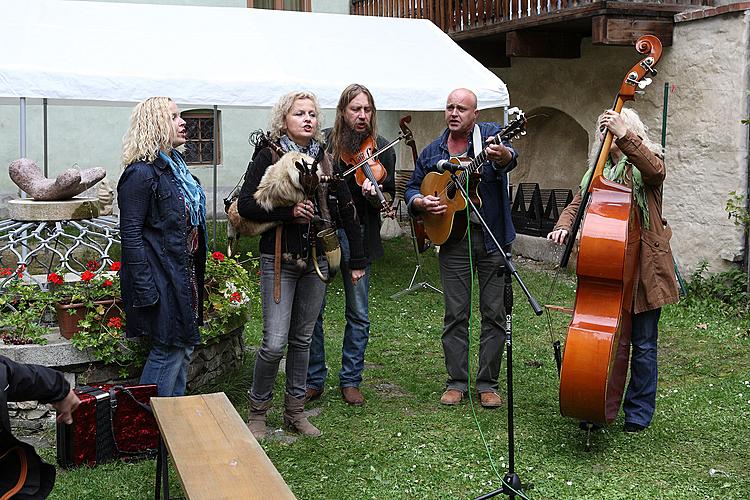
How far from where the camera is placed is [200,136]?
46.4 ft

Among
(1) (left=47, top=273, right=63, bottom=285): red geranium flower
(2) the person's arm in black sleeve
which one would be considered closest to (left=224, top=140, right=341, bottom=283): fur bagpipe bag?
(1) (left=47, top=273, right=63, bottom=285): red geranium flower

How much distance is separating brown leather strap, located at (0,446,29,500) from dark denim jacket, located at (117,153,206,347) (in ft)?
5.33

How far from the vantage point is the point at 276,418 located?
196 inches

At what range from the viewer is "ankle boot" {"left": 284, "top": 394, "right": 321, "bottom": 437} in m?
4.71

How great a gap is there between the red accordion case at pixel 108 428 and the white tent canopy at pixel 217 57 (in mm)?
3724

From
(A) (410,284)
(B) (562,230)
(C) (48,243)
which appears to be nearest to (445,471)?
(B) (562,230)

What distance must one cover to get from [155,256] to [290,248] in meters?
0.67

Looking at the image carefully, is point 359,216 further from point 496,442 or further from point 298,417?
point 496,442

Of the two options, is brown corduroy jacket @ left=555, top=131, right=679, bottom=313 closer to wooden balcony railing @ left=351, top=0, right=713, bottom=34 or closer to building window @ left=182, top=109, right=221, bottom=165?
wooden balcony railing @ left=351, top=0, right=713, bottom=34

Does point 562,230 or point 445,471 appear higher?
point 562,230

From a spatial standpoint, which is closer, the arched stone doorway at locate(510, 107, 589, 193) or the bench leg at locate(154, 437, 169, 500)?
the bench leg at locate(154, 437, 169, 500)

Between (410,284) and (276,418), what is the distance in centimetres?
432

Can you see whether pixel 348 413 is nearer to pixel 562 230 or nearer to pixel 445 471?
pixel 445 471

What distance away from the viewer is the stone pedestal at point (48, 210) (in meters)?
6.25
